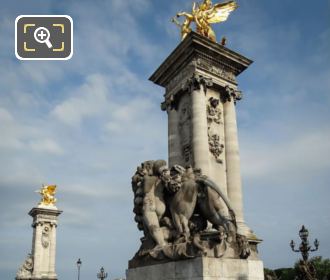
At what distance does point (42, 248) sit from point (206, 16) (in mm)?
29324

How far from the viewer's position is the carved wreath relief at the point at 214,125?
17047mm

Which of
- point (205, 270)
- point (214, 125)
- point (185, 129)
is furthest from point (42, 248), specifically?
point (205, 270)

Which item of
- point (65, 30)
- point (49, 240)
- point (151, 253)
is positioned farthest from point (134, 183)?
point (49, 240)

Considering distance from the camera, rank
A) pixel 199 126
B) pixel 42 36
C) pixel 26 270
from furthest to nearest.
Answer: pixel 26 270 < pixel 199 126 < pixel 42 36

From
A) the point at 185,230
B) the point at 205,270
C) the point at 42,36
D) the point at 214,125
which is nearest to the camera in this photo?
the point at 205,270

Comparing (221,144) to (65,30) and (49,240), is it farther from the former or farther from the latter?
(49,240)

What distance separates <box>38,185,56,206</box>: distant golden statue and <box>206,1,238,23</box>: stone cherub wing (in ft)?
98.6

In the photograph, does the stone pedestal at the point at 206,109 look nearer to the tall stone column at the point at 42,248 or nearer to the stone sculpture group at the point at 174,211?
the stone sculpture group at the point at 174,211

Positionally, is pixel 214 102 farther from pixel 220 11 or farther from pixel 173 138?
pixel 220 11

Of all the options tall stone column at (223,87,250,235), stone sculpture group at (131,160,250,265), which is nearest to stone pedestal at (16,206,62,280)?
tall stone column at (223,87,250,235)

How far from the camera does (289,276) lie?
2045 inches

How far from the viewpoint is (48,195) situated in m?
44.3

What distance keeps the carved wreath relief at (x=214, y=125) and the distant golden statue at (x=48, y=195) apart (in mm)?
30126

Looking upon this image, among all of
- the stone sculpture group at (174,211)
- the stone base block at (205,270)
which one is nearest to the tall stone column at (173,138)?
the stone sculpture group at (174,211)
